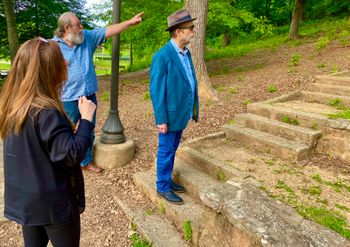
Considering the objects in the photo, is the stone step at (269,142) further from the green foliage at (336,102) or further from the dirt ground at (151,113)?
the green foliage at (336,102)

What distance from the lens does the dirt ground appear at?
313 centimetres

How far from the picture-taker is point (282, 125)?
4.11m

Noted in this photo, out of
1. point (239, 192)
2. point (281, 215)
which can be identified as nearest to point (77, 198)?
point (239, 192)

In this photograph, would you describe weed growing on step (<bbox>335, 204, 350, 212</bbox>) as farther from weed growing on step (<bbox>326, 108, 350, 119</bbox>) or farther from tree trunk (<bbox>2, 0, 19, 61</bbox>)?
tree trunk (<bbox>2, 0, 19, 61</bbox>)

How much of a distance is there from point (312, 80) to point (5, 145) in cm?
565

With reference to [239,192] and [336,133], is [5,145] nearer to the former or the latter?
[239,192]

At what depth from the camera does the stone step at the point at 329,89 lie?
4.94m

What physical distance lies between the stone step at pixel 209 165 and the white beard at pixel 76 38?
1852mm

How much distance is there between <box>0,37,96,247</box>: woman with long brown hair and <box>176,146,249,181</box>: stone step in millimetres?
1848

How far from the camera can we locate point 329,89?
17.0 feet

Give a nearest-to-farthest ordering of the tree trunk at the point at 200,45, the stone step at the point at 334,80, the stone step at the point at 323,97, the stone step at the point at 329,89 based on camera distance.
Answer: the stone step at the point at 323,97 → the stone step at the point at 329,89 → the stone step at the point at 334,80 → the tree trunk at the point at 200,45

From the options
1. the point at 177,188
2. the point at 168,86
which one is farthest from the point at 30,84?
the point at 177,188

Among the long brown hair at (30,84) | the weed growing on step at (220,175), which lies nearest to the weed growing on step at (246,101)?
the weed growing on step at (220,175)

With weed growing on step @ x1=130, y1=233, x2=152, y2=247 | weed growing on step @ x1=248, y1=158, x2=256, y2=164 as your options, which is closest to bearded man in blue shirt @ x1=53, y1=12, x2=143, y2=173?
weed growing on step @ x1=130, y1=233, x2=152, y2=247
